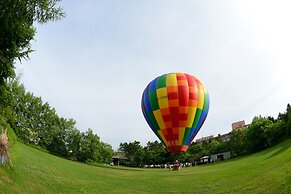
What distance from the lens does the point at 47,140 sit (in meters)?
66.2

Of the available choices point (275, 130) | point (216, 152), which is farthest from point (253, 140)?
point (216, 152)

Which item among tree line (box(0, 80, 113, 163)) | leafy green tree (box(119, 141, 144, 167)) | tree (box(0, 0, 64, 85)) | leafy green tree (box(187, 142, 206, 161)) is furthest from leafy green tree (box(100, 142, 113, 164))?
tree (box(0, 0, 64, 85))

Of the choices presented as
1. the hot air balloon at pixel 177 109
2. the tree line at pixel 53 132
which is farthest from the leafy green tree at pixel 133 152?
the hot air balloon at pixel 177 109

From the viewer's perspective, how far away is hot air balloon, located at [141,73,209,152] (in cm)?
4125

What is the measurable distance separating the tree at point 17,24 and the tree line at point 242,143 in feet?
173

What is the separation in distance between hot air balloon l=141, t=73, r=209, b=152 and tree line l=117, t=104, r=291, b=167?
2377cm

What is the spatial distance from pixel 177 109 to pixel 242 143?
124 feet

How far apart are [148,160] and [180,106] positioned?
54546mm

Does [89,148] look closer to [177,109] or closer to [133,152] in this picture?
[177,109]

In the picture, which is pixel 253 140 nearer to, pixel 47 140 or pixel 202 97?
pixel 202 97

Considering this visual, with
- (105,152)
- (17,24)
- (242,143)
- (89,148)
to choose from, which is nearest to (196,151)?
(242,143)

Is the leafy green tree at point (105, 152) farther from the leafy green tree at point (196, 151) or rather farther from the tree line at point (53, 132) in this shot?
the leafy green tree at point (196, 151)

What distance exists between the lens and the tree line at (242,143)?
62.3 m

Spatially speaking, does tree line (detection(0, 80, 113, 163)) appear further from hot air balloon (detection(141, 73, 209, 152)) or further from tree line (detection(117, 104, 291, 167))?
hot air balloon (detection(141, 73, 209, 152))
